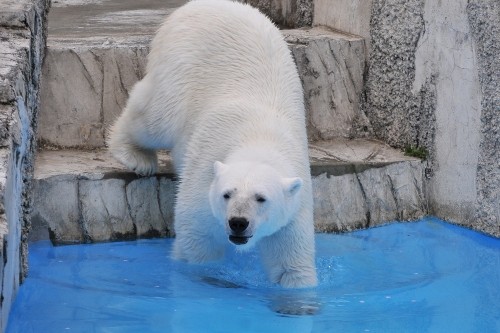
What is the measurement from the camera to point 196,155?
182 inches

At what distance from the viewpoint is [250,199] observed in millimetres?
4016

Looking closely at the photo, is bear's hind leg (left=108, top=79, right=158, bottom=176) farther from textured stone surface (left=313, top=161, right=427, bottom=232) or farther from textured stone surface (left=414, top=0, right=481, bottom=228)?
textured stone surface (left=414, top=0, right=481, bottom=228)

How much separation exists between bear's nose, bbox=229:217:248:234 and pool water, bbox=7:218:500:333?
17.7 inches

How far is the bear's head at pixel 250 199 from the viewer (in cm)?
397

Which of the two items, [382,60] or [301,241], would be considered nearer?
[301,241]

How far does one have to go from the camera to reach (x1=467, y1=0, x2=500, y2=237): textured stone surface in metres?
5.30

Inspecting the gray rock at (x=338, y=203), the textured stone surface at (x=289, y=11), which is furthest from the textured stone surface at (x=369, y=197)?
the textured stone surface at (x=289, y=11)

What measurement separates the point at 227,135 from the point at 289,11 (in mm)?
2925

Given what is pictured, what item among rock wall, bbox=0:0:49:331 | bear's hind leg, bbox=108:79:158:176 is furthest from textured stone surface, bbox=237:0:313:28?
rock wall, bbox=0:0:49:331

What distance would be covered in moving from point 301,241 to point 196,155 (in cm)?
67

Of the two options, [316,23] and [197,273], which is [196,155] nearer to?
[197,273]

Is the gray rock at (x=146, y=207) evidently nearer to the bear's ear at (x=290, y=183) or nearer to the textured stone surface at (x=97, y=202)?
the textured stone surface at (x=97, y=202)

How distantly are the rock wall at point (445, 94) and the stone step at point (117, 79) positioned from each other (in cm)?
16

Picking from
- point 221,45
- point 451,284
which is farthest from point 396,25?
point 451,284
